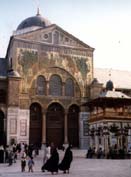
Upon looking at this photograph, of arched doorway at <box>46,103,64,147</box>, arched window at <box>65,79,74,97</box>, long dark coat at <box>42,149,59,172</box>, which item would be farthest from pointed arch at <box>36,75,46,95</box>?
long dark coat at <box>42,149,59,172</box>

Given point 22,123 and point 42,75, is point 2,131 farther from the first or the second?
point 42,75

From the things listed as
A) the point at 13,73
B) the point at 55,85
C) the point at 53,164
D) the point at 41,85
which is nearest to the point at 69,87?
the point at 55,85

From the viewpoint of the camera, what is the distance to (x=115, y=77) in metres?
47.0

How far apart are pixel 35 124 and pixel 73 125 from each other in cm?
450

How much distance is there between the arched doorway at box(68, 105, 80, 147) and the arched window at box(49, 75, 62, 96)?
7.82 ft

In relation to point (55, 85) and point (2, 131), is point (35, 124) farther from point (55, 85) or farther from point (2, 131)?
point (55, 85)

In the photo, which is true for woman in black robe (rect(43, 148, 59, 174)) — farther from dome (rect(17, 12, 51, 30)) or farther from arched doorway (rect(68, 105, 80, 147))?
dome (rect(17, 12, 51, 30))

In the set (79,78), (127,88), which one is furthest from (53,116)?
(127,88)

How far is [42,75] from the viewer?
3816cm

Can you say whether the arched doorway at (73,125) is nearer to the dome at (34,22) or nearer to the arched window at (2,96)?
the arched window at (2,96)

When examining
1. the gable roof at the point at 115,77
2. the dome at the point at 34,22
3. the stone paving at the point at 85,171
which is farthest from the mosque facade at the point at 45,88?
the stone paving at the point at 85,171

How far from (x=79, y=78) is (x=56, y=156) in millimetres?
25851

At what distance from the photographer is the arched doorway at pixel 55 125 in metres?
37.9

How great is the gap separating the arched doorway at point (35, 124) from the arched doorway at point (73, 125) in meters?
3.49
